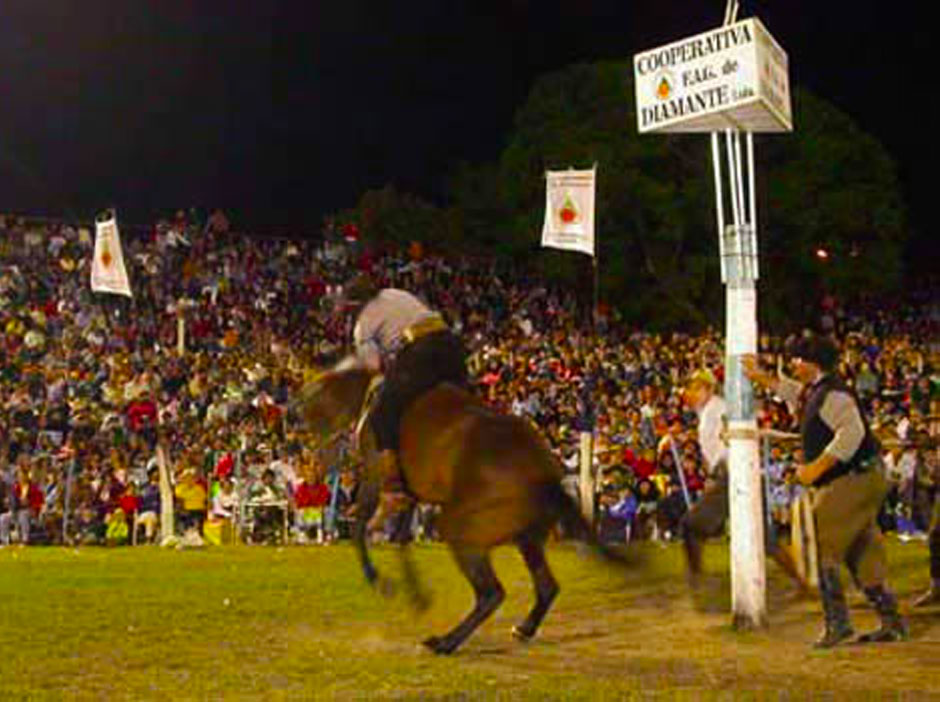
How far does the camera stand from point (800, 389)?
10906mm

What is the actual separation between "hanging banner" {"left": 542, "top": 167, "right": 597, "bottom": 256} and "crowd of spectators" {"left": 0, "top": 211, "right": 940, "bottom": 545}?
103 inches

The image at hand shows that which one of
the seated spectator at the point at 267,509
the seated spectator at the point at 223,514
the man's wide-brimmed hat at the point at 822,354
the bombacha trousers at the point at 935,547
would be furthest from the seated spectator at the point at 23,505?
the man's wide-brimmed hat at the point at 822,354

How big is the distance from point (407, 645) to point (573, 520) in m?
1.76

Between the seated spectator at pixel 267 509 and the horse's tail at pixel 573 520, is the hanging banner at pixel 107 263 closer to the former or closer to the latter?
the seated spectator at pixel 267 509

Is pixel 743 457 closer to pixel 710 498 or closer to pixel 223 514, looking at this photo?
pixel 710 498

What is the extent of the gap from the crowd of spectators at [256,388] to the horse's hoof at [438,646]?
6805mm

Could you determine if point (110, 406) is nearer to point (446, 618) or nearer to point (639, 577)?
point (446, 618)

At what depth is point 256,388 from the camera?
90.7 ft

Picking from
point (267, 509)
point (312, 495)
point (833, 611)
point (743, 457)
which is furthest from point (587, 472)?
point (833, 611)

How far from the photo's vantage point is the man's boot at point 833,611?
9.90 metres

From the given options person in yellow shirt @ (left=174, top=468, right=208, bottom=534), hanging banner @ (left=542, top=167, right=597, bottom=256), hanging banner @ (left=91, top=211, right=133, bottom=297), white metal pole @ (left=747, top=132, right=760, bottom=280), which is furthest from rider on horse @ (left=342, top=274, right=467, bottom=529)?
hanging banner @ (left=91, top=211, right=133, bottom=297)

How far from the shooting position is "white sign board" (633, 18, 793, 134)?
10.5m

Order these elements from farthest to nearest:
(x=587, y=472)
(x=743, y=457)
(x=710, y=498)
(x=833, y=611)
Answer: (x=587, y=472) < (x=710, y=498) < (x=743, y=457) < (x=833, y=611)

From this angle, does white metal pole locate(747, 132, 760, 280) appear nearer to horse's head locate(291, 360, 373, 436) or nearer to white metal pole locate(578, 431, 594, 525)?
horse's head locate(291, 360, 373, 436)
